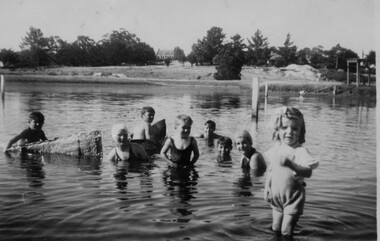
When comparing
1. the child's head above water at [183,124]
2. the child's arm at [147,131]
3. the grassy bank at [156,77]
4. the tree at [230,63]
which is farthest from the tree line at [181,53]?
the child's head above water at [183,124]

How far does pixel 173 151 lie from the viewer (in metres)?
9.60

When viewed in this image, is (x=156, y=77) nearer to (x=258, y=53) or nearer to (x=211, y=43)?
(x=211, y=43)

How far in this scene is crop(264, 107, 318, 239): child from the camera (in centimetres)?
461

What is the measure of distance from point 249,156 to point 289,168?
16.5 feet

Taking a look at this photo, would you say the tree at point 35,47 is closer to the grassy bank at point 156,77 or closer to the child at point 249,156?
the grassy bank at point 156,77

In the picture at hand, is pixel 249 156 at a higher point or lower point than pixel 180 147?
lower

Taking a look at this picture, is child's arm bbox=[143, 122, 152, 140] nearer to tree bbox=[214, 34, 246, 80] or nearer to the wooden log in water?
the wooden log in water

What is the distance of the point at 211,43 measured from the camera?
3120 inches

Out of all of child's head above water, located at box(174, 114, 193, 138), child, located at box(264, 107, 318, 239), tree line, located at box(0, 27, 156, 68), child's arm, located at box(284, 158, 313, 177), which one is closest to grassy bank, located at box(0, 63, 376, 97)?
tree line, located at box(0, 27, 156, 68)

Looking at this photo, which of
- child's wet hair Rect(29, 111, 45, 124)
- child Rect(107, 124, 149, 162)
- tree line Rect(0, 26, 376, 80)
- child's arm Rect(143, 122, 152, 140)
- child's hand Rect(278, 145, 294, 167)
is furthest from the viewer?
tree line Rect(0, 26, 376, 80)

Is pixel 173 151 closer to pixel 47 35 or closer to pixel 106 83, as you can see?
pixel 106 83

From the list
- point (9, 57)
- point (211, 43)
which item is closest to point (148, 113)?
point (9, 57)

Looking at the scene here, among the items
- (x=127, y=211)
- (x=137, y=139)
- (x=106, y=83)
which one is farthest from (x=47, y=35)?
(x=127, y=211)

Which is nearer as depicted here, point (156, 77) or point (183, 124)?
point (183, 124)
